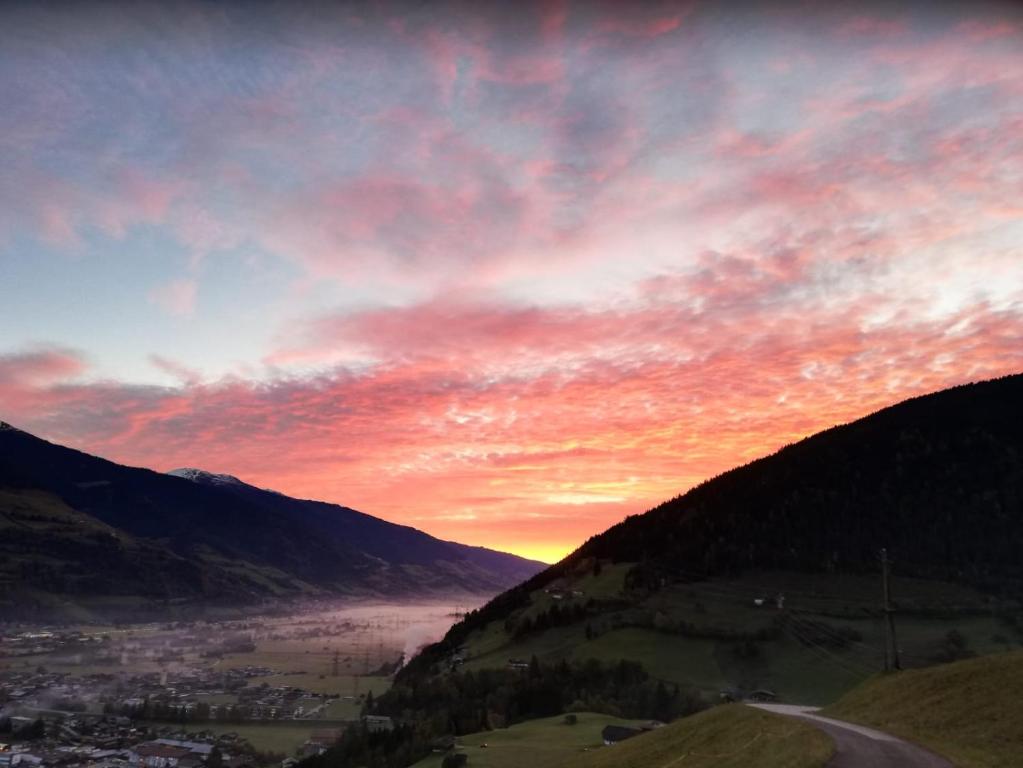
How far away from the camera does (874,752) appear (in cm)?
3369

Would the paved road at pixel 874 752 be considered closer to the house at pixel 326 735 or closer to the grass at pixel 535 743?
the grass at pixel 535 743

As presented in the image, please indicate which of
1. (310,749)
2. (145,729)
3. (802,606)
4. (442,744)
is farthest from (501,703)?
(145,729)

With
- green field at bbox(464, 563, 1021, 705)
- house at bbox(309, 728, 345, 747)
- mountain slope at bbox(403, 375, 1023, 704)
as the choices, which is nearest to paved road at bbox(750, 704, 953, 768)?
green field at bbox(464, 563, 1021, 705)

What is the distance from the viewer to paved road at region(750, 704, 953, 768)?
31.4 metres

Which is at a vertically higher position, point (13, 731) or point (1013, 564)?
point (1013, 564)

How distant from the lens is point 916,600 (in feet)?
487

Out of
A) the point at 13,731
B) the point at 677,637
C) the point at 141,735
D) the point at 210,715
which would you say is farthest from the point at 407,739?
the point at 13,731

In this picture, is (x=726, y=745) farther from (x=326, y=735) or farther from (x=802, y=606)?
(x=802, y=606)

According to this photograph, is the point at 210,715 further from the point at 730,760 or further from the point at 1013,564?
the point at 1013,564

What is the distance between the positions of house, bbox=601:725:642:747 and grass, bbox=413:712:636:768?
0.94 metres

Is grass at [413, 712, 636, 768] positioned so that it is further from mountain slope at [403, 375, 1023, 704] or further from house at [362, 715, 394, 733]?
mountain slope at [403, 375, 1023, 704]

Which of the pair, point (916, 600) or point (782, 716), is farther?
point (916, 600)

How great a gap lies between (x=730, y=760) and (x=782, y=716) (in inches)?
274

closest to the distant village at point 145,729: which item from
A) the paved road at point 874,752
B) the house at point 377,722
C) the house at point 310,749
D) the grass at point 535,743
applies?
the house at point 310,749
